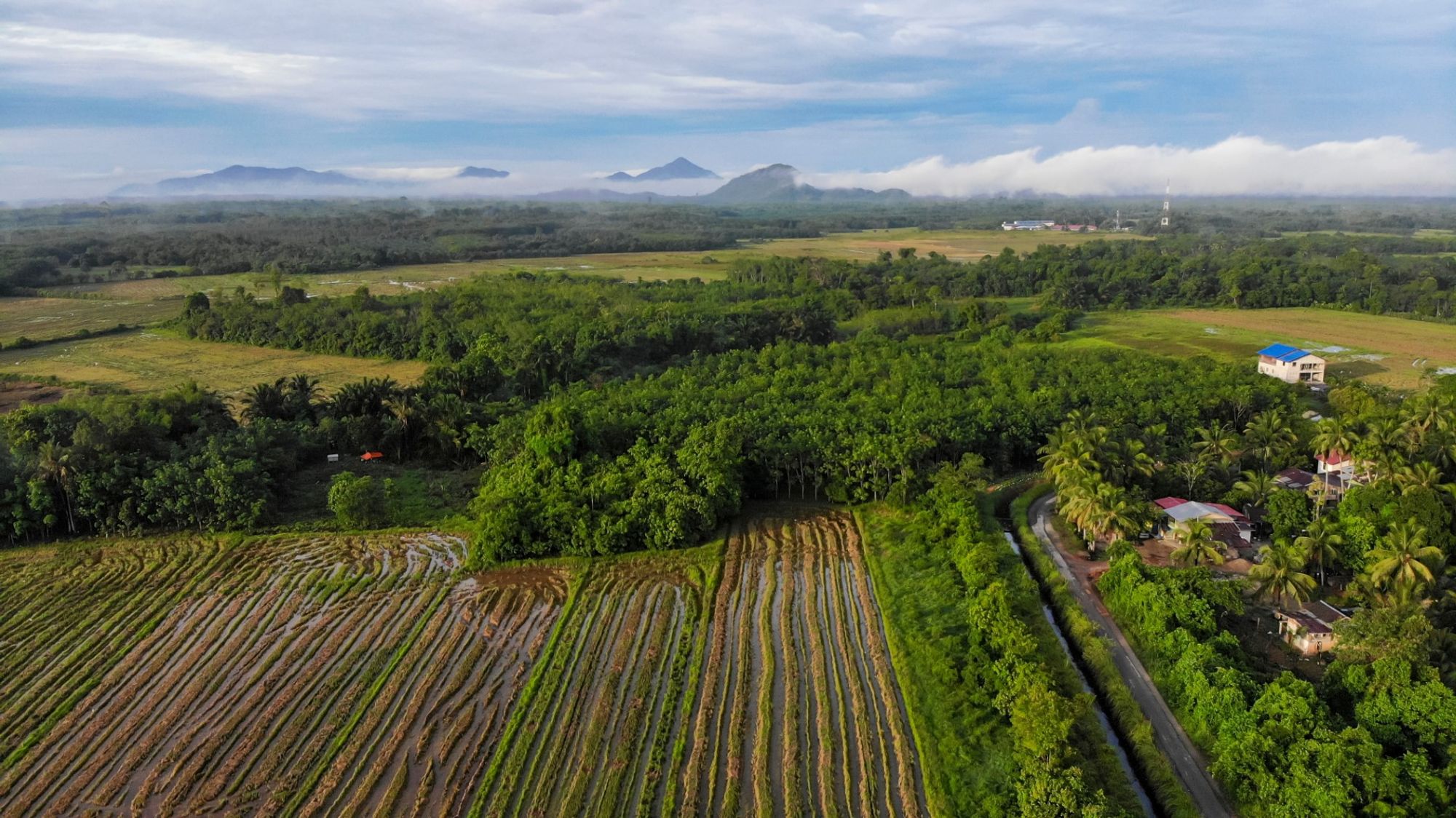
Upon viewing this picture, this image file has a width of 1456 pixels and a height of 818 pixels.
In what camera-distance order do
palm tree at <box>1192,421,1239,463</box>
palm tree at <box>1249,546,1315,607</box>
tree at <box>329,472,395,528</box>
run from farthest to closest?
palm tree at <box>1192,421,1239,463</box>, tree at <box>329,472,395,528</box>, palm tree at <box>1249,546,1315,607</box>

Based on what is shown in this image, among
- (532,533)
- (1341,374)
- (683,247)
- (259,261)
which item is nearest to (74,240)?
(259,261)

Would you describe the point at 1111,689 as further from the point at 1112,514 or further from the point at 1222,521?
the point at 1222,521

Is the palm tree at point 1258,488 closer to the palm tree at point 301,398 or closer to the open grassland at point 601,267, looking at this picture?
the palm tree at point 301,398

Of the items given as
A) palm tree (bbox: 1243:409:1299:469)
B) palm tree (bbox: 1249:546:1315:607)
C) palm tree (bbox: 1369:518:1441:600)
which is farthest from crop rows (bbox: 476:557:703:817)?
palm tree (bbox: 1243:409:1299:469)

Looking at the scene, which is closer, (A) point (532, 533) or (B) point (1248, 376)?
(A) point (532, 533)

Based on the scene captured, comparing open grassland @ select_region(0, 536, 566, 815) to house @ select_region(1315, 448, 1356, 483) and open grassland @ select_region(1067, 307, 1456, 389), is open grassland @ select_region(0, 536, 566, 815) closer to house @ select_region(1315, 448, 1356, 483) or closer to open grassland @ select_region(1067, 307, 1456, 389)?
house @ select_region(1315, 448, 1356, 483)

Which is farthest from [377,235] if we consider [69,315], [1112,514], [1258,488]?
[1258,488]

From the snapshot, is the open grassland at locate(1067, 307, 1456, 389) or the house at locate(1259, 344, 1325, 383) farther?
the open grassland at locate(1067, 307, 1456, 389)

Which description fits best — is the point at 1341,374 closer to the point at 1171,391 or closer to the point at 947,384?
the point at 1171,391
